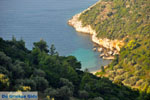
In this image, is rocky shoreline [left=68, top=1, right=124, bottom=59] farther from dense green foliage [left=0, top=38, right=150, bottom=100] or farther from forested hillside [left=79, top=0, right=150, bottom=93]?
dense green foliage [left=0, top=38, right=150, bottom=100]

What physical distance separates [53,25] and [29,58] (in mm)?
72897

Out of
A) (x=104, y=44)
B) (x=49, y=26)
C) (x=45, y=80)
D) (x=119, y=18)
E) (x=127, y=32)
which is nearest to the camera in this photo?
(x=45, y=80)

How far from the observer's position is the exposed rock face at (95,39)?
3735 inches

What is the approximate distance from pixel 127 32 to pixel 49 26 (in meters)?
32.8

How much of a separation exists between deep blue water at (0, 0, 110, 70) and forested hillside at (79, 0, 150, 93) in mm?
6941

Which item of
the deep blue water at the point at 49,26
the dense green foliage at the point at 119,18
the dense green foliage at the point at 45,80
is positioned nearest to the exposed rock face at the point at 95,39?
the dense green foliage at the point at 119,18

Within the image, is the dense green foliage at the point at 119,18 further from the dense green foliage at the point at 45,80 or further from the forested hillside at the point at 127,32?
the dense green foliage at the point at 45,80

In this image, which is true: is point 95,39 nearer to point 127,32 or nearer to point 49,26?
point 127,32

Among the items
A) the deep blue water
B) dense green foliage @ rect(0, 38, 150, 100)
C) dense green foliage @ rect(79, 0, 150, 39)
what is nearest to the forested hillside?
dense green foliage @ rect(79, 0, 150, 39)

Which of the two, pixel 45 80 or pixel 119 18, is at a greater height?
pixel 119 18

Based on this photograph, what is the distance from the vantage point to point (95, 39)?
99.7 meters

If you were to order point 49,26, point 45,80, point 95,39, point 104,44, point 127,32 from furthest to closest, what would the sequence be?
point 49,26
point 95,39
point 127,32
point 104,44
point 45,80

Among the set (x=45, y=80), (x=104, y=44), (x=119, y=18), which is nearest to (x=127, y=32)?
(x=104, y=44)

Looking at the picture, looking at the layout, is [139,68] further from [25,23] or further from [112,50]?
[25,23]
